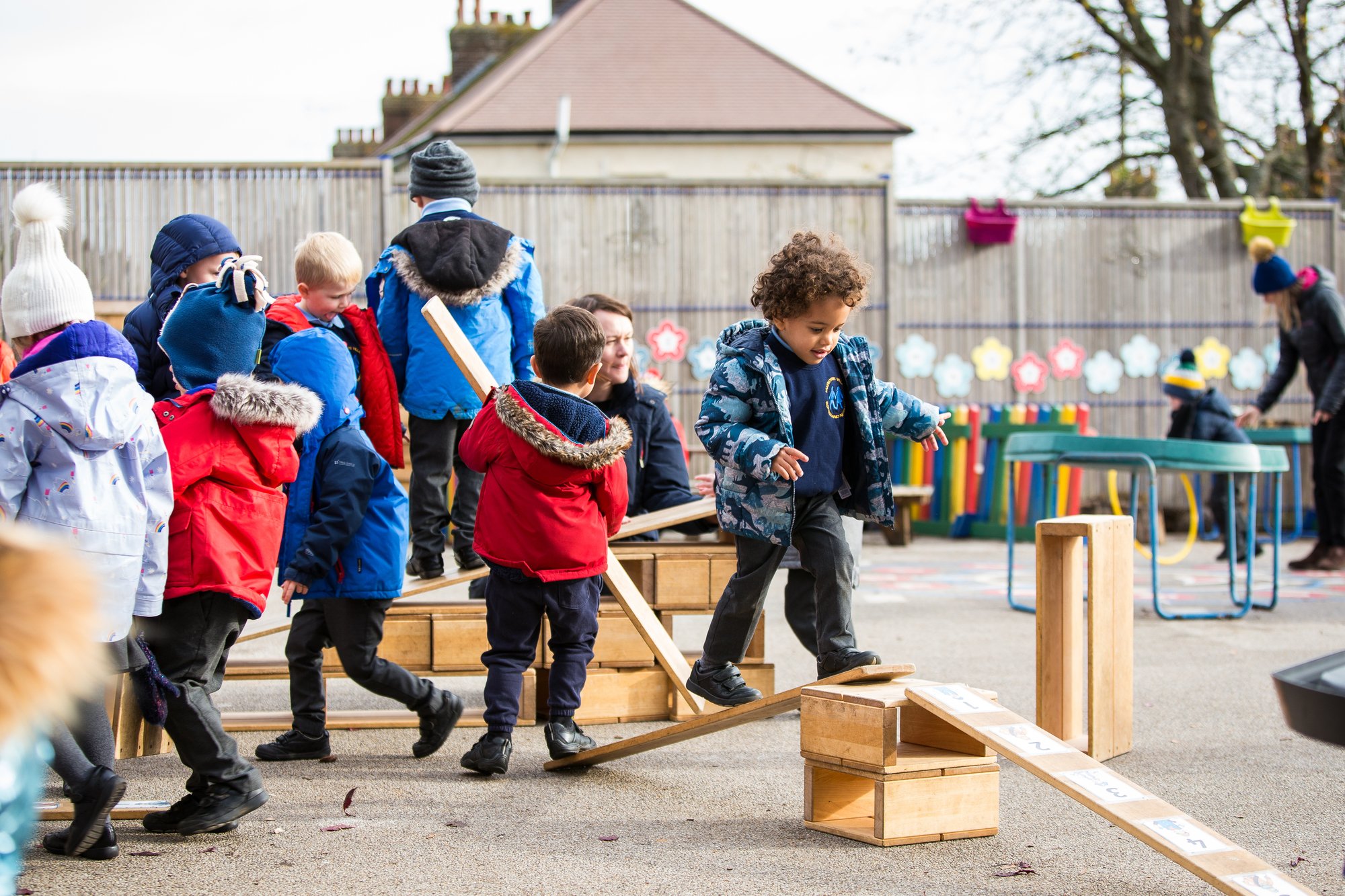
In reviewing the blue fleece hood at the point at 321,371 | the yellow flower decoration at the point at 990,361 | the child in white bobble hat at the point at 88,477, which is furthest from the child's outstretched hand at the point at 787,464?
the yellow flower decoration at the point at 990,361

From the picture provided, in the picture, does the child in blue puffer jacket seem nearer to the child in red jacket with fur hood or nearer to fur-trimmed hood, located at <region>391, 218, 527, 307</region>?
the child in red jacket with fur hood

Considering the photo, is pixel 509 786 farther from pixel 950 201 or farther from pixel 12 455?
pixel 950 201

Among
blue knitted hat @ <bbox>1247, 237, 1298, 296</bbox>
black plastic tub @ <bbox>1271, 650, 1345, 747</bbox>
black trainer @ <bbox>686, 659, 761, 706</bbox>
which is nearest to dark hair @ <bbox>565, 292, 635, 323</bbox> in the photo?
black trainer @ <bbox>686, 659, 761, 706</bbox>

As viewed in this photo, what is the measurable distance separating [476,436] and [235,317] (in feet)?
3.01

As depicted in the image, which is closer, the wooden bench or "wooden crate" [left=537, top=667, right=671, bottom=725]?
"wooden crate" [left=537, top=667, right=671, bottom=725]

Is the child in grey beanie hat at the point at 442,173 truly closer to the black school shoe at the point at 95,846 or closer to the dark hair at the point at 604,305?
the dark hair at the point at 604,305

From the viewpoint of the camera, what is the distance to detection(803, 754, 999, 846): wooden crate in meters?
3.79

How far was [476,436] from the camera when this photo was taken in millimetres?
4668

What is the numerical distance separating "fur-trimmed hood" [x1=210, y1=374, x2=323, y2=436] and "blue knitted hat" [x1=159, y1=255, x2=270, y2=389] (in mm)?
110

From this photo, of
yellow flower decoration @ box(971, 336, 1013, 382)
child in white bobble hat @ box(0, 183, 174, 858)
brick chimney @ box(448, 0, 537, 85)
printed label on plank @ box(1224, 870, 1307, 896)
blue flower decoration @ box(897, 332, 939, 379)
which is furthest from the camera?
brick chimney @ box(448, 0, 537, 85)

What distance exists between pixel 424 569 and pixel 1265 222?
1193 centimetres

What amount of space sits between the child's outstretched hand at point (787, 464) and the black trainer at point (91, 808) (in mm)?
2109

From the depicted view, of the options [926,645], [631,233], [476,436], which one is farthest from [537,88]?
[476,436]

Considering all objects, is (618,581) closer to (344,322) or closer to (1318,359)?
(344,322)
